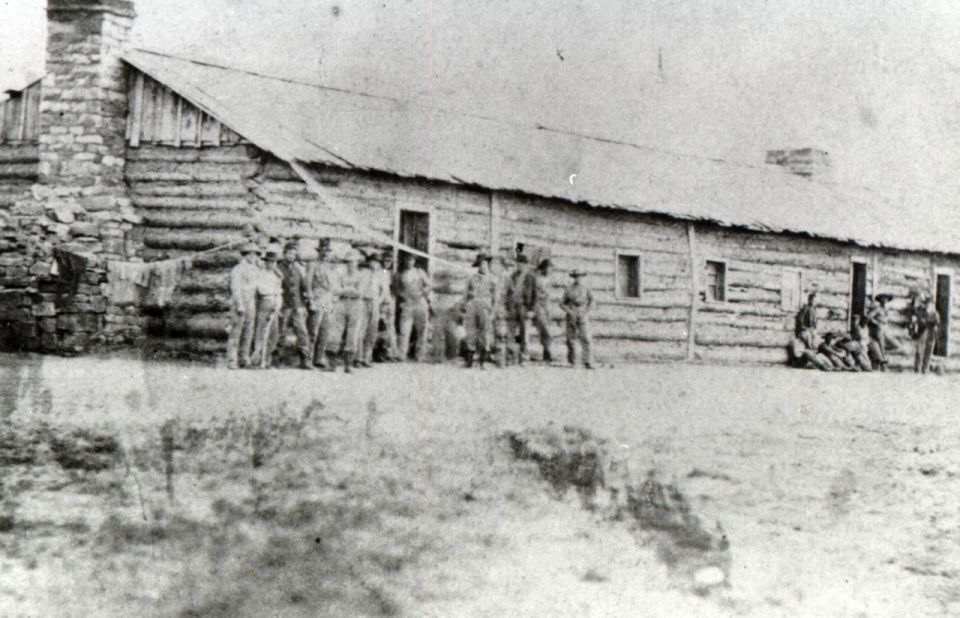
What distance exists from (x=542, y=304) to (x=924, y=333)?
5291mm

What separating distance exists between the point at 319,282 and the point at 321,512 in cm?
538

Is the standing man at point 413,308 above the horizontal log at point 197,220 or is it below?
below

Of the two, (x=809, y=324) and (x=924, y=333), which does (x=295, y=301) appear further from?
(x=924, y=333)

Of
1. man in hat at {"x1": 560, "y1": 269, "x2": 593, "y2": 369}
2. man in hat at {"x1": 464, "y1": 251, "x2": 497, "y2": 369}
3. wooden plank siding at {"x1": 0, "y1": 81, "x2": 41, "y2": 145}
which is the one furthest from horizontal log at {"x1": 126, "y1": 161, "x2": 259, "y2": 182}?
man in hat at {"x1": 560, "y1": 269, "x2": 593, "y2": 369}

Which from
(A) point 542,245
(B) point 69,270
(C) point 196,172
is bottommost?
(B) point 69,270

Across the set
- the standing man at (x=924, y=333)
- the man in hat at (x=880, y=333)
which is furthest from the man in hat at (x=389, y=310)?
the standing man at (x=924, y=333)

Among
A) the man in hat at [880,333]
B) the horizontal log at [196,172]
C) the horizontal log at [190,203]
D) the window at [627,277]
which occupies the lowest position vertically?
the man in hat at [880,333]

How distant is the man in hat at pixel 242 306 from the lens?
9.91 meters

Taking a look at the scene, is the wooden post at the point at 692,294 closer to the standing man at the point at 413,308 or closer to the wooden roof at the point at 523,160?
the wooden roof at the point at 523,160

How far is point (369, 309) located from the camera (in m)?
11.1

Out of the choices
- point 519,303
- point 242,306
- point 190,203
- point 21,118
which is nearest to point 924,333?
point 519,303

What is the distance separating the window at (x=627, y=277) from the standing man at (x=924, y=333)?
3.71m

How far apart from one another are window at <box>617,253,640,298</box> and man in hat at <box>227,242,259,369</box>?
4547 millimetres

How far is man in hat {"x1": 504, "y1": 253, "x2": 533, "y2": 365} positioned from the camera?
1084cm
